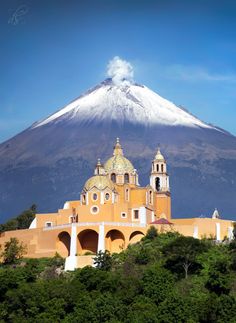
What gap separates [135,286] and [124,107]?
258ft

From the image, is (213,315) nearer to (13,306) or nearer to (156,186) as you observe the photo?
(13,306)

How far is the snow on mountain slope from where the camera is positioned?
13562 centimetres

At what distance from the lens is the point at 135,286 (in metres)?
59.8

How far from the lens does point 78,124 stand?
5305 inches

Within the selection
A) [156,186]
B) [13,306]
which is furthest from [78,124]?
[13,306]

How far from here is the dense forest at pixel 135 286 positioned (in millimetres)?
54781

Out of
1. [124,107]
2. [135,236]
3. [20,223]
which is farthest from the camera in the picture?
[124,107]

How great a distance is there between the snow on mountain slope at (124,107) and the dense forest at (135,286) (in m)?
65.6

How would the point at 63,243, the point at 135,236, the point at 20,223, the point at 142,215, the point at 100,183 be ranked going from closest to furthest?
the point at 135,236
the point at 63,243
the point at 100,183
the point at 142,215
the point at 20,223

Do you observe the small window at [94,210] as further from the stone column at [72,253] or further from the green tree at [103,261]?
the green tree at [103,261]

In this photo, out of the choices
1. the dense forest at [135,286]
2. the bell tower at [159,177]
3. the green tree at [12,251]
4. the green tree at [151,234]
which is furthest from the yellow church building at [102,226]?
the bell tower at [159,177]

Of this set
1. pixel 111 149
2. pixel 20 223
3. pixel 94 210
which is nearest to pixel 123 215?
pixel 94 210

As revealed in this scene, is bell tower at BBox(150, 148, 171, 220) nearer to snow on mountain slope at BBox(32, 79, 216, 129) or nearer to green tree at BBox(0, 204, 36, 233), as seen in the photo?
green tree at BBox(0, 204, 36, 233)

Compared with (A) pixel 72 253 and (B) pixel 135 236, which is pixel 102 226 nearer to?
(A) pixel 72 253
